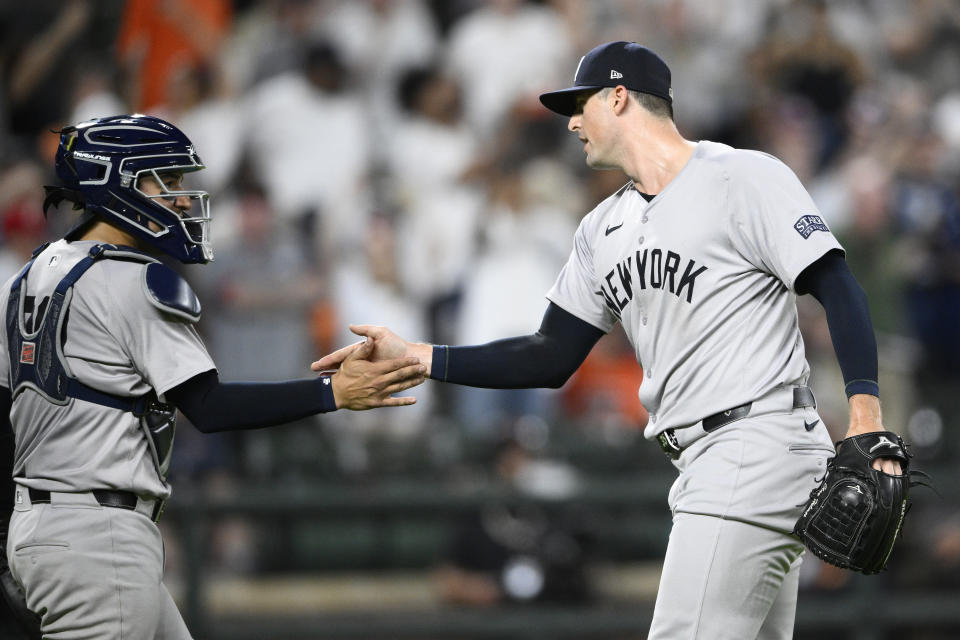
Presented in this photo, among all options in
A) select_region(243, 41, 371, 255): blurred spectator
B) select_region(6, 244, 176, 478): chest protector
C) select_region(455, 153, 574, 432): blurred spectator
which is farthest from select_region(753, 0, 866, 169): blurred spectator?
select_region(6, 244, 176, 478): chest protector

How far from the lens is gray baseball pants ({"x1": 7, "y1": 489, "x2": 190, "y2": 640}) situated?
10.1ft

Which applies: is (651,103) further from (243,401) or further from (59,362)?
(59,362)

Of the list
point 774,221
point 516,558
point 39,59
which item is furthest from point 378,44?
point 774,221

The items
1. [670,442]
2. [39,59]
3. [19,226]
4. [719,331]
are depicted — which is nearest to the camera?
[719,331]

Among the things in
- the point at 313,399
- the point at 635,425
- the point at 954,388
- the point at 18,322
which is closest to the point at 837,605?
the point at 635,425

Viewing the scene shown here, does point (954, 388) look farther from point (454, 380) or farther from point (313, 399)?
point (313, 399)

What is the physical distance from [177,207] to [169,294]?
0.36 metres

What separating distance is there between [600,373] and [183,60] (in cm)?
326

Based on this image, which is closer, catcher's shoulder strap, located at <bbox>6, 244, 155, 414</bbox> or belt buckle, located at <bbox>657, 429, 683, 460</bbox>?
catcher's shoulder strap, located at <bbox>6, 244, 155, 414</bbox>

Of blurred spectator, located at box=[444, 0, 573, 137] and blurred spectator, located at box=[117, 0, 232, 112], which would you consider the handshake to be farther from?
blurred spectator, located at box=[444, 0, 573, 137]

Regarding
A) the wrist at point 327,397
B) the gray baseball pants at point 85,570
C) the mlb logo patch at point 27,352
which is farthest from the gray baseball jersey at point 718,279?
the mlb logo patch at point 27,352

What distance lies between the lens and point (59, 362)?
3119 millimetres

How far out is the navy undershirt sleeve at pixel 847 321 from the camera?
10.4ft

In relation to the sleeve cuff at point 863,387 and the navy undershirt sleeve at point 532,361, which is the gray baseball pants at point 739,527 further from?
the navy undershirt sleeve at point 532,361
